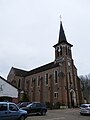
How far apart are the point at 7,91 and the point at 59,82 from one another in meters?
15.2

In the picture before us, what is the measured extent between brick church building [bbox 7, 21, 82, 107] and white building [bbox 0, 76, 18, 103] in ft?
42.5

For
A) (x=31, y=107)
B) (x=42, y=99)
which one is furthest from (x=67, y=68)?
(x=31, y=107)

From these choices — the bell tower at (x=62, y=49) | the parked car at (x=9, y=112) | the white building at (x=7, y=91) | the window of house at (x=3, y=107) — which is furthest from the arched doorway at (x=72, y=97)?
the window of house at (x=3, y=107)

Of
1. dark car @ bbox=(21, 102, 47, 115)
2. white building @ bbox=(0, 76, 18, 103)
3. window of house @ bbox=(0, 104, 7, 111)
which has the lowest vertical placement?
dark car @ bbox=(21, 102, 47, 115)

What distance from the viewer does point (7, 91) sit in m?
28.9

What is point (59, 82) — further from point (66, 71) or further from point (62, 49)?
point (62, 49)

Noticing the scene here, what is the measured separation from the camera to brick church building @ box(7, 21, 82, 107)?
40.3m

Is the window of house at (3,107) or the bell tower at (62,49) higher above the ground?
the bell tower at (62,49)

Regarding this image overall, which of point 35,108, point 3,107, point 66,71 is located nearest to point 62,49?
point 66,71

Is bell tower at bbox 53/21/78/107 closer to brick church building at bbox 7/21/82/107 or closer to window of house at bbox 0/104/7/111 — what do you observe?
brick church building at bbox 7/21/82/107

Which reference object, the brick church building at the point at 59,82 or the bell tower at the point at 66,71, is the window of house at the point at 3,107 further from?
the bell tower at the point at 66,71

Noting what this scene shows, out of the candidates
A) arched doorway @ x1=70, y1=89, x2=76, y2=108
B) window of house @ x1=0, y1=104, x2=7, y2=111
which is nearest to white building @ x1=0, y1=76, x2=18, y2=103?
window of house @ x1=0, y1=104, x2=7, y2=111

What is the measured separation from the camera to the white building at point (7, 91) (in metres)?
28.3

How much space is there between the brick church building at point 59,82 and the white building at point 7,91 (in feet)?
42.5
